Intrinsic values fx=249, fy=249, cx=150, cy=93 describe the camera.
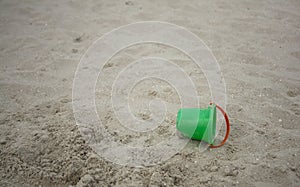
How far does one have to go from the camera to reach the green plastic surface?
1479mm

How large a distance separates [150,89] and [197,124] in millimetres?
627

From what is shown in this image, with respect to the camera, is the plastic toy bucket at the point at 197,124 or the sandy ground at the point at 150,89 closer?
the sandy ground at the point at 150,89

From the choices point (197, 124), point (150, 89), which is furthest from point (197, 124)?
point (150, 89)

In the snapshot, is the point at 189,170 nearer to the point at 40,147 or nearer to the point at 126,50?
Answer: the point at 40,147

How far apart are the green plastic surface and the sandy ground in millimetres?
84

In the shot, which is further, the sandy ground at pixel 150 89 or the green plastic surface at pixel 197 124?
the green plastic surface at pixel 197 124

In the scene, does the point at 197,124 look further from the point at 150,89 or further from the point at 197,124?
the point at 150,89

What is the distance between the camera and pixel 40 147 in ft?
4.82

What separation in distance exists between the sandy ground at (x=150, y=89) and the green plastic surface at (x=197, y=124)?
84mm

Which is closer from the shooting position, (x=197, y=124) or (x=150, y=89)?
(x=197, y=124)

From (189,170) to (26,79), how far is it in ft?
4.98

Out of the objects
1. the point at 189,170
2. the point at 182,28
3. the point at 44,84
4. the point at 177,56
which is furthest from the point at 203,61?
the point at 44,84

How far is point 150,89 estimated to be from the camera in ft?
6.56

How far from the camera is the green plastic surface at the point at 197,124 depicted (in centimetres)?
148
